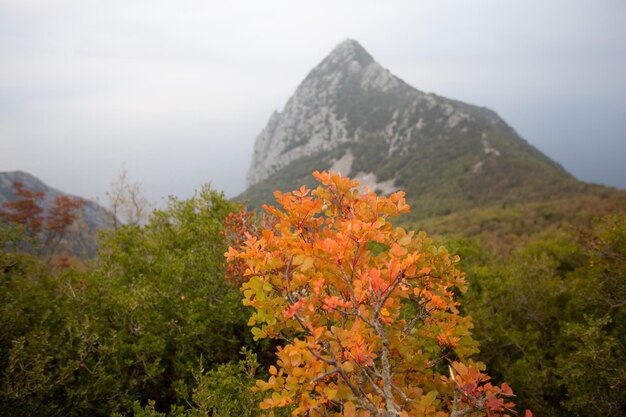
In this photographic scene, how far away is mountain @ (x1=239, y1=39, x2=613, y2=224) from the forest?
34913mm

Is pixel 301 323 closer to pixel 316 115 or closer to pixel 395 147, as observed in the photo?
pixel 395 147

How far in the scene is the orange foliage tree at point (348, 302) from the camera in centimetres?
308

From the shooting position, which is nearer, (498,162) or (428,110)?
(498,162)

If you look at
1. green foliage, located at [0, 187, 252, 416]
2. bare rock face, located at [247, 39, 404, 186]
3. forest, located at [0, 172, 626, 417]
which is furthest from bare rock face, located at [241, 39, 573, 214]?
green foliage, located at [0, 187, 252, 416]

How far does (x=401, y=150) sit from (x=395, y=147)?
3.60m

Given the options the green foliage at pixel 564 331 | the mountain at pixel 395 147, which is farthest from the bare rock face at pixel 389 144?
the green foliage at pixel 564 331

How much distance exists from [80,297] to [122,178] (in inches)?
720

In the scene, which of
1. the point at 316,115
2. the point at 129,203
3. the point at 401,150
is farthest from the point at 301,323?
the point at 316,115

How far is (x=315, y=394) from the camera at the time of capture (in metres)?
3.73

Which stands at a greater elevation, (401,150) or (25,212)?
(401,150)

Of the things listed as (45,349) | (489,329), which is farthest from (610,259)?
(45,349)

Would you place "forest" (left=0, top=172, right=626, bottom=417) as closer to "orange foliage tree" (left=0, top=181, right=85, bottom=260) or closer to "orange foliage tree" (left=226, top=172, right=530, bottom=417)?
"orange foliage tree" (left=226, top=172, right=530, bottom=417)

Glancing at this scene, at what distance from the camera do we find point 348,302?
333cm

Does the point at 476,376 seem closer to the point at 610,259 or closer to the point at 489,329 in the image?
the point at 489,329
